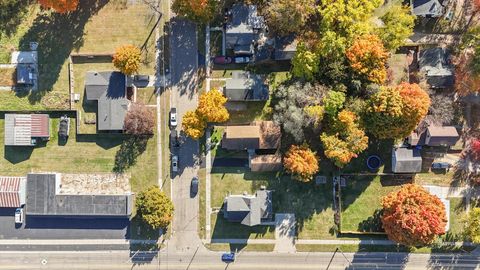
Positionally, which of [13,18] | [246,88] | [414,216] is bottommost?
[414,216]

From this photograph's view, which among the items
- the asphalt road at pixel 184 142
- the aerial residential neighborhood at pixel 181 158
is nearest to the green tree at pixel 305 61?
the aerial residential neighborhood at pixel 181 158

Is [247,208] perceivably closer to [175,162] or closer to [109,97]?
[175,162]

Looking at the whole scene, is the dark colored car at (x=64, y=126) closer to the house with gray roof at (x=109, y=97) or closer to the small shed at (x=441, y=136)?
the house with gray roof at (x=109, y=97)

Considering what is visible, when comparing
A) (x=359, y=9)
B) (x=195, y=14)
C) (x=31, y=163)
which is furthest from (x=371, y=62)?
(x=31, y=163)

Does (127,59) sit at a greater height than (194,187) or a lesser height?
greater

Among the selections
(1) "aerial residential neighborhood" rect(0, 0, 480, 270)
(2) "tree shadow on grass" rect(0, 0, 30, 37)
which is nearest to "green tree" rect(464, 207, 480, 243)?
(1) "aerial residential neighborhood" rect(0, 0, 480, 270)

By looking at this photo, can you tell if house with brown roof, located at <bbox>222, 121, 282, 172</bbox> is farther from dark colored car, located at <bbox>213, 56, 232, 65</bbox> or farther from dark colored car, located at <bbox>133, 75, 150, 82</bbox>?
dark colored car, located at <bbox>133, 75, 150, 82</bbox>

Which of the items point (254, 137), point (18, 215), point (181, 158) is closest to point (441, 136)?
point (254, 137)
